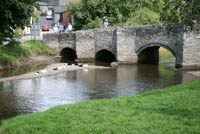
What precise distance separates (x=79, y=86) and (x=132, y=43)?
8288mm

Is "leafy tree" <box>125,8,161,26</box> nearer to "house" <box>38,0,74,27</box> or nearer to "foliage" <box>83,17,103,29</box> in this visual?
"foliage" <box>83,17,103,29</box>

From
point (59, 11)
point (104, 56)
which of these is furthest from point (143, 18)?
point (59, 11)

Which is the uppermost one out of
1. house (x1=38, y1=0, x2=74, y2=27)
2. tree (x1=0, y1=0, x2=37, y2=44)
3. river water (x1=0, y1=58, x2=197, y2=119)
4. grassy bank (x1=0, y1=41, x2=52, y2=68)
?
house (x1=38, y1=0, x2=74, y2=27)

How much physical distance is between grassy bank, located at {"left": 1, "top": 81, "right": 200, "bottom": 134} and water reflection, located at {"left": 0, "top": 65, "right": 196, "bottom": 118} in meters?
3.51

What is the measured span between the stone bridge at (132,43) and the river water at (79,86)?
1447mm

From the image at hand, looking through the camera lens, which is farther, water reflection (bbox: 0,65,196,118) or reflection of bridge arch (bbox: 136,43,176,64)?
reflection of bridge arch (bbox: 136,43,176,64)

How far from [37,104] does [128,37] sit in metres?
12.3

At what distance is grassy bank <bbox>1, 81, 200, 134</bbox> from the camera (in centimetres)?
605

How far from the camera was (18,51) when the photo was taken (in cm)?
2520

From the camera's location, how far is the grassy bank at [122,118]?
605 centimetres

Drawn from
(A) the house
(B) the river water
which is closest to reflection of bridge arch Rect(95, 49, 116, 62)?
(B) the river water

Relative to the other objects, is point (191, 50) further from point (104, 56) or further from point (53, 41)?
point (53, 41)

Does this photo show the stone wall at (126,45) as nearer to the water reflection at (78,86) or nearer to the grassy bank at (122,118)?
the water reflection at (78,86)

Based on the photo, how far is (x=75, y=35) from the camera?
2777 centimetres
